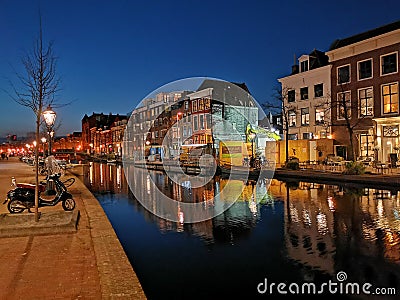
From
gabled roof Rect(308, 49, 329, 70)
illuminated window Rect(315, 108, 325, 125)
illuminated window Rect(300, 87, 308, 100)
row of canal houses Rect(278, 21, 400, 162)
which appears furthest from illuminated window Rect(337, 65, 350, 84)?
illuminated window Rect(300, 87, 308, 100)

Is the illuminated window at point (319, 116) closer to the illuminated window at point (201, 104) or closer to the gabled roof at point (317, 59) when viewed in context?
the gabled roof at point (317, 59)

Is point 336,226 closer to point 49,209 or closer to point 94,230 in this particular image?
point 94,230

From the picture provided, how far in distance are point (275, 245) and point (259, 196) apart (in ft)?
27.6

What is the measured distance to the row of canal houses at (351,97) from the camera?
30953mm

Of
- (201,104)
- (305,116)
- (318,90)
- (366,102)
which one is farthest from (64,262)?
(201,104)

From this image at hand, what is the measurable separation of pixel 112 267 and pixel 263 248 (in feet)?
11.5

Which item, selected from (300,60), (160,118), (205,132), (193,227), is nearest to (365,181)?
(193,227)

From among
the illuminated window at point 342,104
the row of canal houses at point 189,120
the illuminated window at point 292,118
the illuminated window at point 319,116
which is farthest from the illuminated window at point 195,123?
the illuminated window at point 342,104

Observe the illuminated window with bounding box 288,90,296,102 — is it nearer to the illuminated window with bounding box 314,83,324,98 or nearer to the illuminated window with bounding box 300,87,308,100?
the illuminated window with bounding box 300,87,308,100

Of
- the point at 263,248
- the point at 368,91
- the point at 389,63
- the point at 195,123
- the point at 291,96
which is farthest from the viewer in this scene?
the point at 195,123

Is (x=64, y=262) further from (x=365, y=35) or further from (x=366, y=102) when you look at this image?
(x=365, y=35)

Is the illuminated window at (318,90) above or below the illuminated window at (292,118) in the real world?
Result: above

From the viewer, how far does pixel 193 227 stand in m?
10.6

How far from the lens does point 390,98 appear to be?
31.4 m
